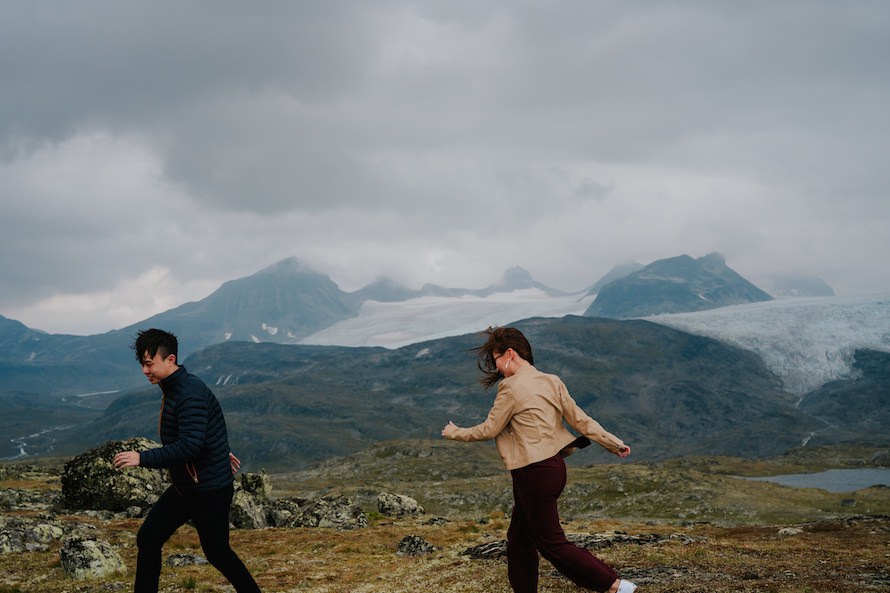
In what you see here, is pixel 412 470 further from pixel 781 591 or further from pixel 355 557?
pixel 781 591

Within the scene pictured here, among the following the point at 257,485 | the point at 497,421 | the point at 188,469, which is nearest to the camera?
the point at 497,421

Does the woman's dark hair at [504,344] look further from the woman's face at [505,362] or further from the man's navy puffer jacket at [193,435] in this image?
the man's navy puffer jacket at [193,435]

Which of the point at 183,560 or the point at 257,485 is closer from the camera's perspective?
the point at 183,560

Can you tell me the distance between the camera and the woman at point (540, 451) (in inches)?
447

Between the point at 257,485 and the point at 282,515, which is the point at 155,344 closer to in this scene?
the point at 282,515

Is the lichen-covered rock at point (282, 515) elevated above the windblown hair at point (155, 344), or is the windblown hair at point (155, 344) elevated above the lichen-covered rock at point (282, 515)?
the windblown hair at point (155, 344)

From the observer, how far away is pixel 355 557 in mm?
28484

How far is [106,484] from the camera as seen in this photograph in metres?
49.7

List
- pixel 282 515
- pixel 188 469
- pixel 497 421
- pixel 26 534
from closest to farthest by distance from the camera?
pixel 497 421, pixel 188 469, pixel 26 534, pixel 282 515

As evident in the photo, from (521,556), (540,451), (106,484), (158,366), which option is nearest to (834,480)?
(106,484)

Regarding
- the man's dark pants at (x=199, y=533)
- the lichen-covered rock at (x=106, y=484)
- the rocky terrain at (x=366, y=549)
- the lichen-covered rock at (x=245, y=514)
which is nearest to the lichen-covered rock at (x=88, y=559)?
the rocky terrain at (x=366, y=549)

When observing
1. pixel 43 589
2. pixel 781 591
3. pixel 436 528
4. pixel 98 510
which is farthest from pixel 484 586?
pixel 98 510

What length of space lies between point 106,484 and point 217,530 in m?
43.9

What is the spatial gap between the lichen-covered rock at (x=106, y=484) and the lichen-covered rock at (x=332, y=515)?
37.7ft
